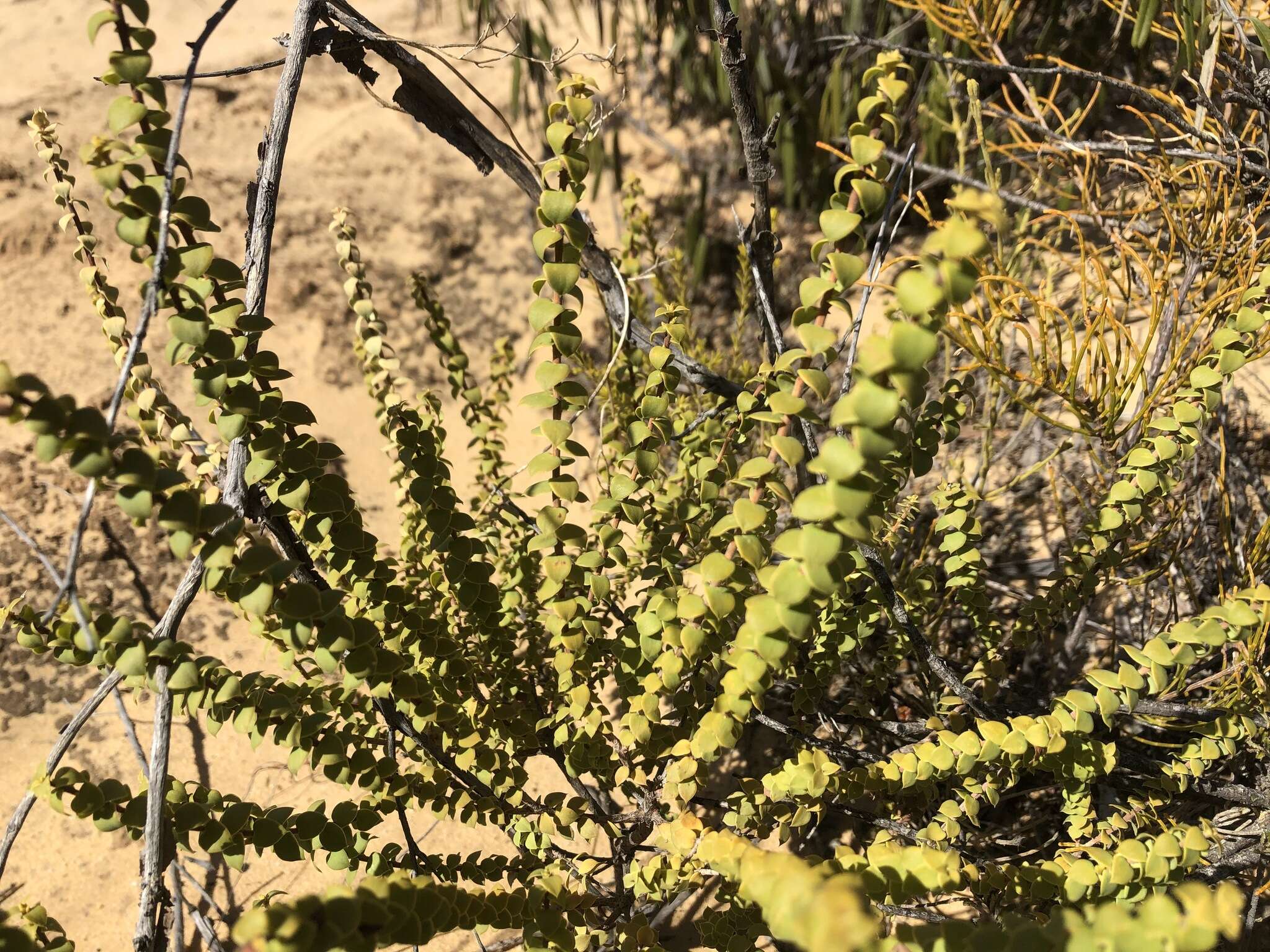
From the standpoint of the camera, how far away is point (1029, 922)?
538 mm

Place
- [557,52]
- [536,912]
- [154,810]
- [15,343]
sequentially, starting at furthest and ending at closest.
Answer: [15,343]
[557,52]
[536,912]
[154,810]

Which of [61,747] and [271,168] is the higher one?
[271,168]

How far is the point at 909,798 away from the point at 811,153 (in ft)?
8.07

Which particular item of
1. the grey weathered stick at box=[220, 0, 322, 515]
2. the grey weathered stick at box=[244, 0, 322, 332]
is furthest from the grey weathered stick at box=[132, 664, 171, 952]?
the grey weathered stick at box=[244, 0, 322, 332]

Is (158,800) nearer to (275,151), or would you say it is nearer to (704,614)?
(704,614)

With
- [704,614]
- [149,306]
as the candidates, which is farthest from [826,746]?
[149,306]

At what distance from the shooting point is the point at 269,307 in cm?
279

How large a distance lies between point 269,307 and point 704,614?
254cm

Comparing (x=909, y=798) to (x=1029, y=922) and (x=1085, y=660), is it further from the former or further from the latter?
(x=1029, y=922)

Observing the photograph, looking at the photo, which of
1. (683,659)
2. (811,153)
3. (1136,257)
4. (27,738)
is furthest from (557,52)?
(811,153)

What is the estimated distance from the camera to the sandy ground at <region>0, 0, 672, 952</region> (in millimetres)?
1597

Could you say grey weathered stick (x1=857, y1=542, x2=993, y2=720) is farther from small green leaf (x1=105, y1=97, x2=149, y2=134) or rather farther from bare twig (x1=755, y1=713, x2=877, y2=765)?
small green leaf (x1=105, y1=97, x2=149, y2=134)

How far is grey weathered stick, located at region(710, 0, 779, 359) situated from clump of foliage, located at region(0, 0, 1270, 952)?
11 centimetres

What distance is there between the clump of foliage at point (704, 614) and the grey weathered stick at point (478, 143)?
13 mm
